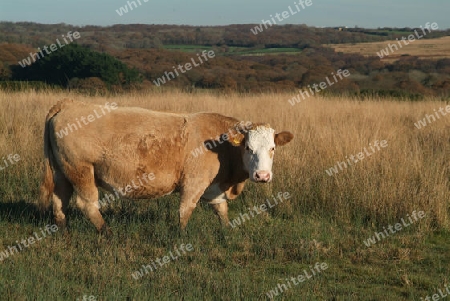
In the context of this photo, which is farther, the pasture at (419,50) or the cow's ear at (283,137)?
the pasture at (419,50)

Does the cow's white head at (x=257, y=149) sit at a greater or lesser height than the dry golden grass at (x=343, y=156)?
greater

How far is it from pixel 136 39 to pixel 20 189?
221 ft

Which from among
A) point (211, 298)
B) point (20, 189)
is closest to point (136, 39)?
point (20, 189)

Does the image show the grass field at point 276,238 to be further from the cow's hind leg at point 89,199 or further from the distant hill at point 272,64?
the distant hill at point 272,64

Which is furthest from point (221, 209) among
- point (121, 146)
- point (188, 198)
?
point (121, 146)

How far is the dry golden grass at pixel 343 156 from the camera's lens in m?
8.05

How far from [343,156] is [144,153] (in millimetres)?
4653

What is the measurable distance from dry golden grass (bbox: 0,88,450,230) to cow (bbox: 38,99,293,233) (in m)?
1.91

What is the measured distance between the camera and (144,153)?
21.8 feet

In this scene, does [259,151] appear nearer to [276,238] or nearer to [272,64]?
[276,238]

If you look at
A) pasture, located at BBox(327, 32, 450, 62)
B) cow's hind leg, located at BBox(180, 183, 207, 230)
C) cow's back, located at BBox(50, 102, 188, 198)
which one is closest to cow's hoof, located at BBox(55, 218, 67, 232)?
cow's back, located at BBox(50, 102, 188, 198)

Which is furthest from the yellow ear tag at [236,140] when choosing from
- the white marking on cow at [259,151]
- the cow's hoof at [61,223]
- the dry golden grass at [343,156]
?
the cow's hoof at [61,223]

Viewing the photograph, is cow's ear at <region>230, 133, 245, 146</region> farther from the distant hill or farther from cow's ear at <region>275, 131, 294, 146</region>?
the distant hill

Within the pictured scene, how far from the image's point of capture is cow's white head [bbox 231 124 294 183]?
635 centimetres
